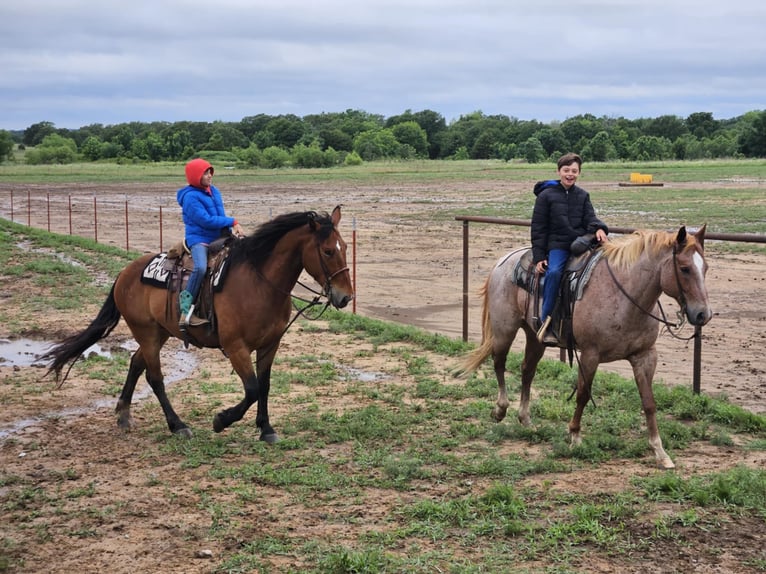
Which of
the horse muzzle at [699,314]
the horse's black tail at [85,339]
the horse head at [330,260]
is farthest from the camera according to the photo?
the horse's black tail at [85,339]

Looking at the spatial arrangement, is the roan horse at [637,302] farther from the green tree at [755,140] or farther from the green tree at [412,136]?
the green tree at [412,136]

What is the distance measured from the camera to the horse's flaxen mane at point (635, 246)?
6.81 m

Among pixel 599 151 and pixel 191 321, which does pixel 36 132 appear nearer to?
pixel 599 151

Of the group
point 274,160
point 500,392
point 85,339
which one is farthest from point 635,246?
point 274,160

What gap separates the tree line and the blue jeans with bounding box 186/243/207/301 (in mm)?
82546

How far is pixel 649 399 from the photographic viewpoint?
6.88 meters

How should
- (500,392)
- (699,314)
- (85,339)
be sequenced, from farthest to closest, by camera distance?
(85,339), (500,392), (699,314)

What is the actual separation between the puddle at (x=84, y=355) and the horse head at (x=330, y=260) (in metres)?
2.99

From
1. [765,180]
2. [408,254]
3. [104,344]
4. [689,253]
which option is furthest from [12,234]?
[765,180]

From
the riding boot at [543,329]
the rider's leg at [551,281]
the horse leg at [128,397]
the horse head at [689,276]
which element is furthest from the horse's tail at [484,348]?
the horse leg at [128,397]

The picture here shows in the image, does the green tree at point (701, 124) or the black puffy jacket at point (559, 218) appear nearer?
the black puffy jacket at point (559, 218)

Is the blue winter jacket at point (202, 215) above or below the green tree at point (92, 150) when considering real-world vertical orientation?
below

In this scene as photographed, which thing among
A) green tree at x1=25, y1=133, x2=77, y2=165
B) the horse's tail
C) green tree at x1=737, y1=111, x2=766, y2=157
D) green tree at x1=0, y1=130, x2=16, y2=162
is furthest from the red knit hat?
green tree at x1=25, y1=133, x2=77, y2=165

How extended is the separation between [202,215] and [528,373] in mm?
3305
